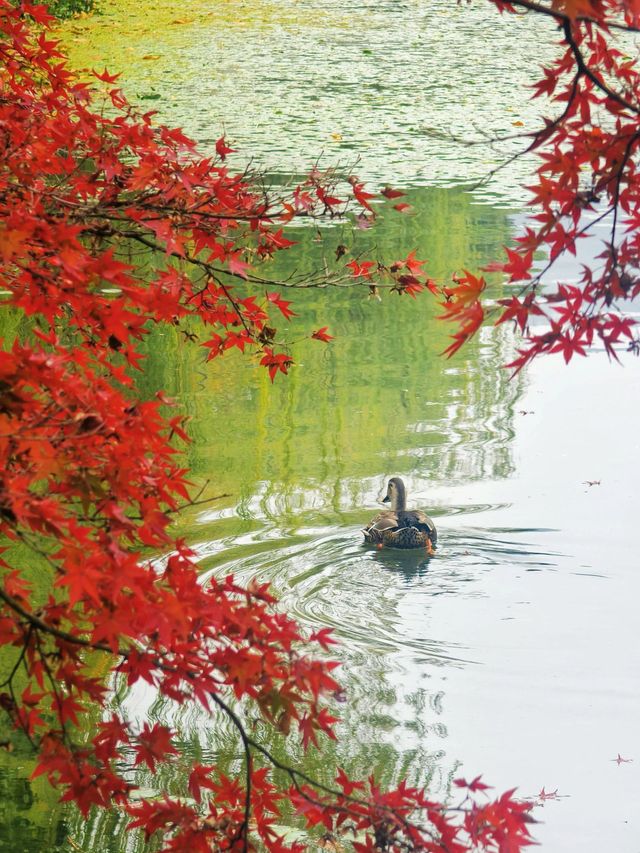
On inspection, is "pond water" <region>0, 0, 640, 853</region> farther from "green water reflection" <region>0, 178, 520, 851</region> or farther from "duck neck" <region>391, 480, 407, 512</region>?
"duck neck" <region>391, 480, 407, 512</region>

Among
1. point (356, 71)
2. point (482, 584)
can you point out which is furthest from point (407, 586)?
point (356, 71)

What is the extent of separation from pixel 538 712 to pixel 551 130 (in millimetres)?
2307

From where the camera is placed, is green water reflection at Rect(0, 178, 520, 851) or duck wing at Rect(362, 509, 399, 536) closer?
green water reflection at Rect(0, 178, 520, 851)

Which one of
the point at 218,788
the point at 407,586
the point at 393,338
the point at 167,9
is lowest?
the point at 218,788

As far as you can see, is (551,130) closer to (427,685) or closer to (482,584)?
(427,685)

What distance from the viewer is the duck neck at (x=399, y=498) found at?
5449mm

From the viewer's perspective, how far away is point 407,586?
5.02 meters

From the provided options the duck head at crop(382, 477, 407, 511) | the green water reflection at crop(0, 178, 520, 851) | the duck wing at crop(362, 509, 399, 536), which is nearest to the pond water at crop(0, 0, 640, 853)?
the green water reflection at crop(0, 178, 520, 851)

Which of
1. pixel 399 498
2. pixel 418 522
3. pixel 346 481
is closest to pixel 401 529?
pixel 418 522

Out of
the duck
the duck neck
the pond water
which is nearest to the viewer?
the pond water

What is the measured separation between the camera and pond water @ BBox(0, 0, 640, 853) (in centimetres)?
371

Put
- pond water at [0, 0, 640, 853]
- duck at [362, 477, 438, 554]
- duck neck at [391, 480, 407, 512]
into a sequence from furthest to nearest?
duck neck at [391, 480, 407, 512] < duck at [362, 477, 438, 554] < pond water at [0, 0, 640, 853]

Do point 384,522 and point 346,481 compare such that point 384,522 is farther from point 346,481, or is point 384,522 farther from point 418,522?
point 346,481

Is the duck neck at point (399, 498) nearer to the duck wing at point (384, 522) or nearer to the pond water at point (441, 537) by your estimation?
the duck wing at point (384, 522)
